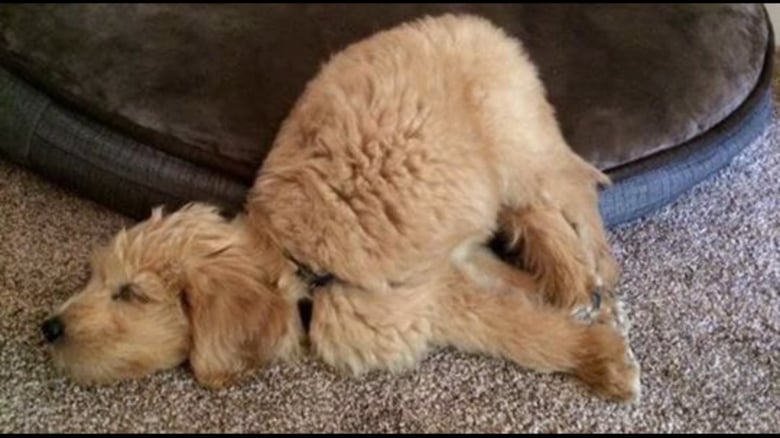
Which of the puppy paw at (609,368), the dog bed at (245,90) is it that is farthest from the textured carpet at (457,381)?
the dog bed at (245,90)

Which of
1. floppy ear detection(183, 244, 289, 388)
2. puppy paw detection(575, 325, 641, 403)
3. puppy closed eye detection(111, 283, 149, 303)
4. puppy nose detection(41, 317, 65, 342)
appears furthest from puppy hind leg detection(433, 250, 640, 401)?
puppy nose detection(41, 317, 65, 342)

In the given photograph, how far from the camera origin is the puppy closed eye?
49.3 inches

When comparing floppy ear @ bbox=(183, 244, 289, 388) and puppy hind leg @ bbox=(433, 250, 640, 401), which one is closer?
floppy ear @ bbox=(183, 244, 289, 388)

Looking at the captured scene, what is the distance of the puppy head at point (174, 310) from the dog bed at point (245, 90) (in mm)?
234

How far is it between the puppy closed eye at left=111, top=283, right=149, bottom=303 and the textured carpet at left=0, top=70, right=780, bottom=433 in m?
0.15

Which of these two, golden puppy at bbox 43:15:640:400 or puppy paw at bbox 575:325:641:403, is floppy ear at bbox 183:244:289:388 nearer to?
golden puppy at bbox 43:15:640:400

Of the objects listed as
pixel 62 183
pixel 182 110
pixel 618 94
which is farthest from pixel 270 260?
pixel 618 94

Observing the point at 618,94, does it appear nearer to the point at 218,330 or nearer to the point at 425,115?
the point at 425,115

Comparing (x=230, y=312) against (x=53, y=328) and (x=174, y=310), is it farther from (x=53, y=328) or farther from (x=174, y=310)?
(x=53, y=328)

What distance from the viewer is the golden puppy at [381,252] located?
1254mm

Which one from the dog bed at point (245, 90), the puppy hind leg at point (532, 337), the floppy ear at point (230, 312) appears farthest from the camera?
the dog bed at point (245, 90)

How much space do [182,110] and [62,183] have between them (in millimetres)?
313

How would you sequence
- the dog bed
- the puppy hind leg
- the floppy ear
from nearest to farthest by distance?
the floppy ear → the puppy hind leg → the dog bed

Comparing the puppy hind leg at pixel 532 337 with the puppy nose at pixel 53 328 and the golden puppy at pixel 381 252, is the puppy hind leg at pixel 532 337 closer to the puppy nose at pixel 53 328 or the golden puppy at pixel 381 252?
the golden puppy at pixel 381 252
